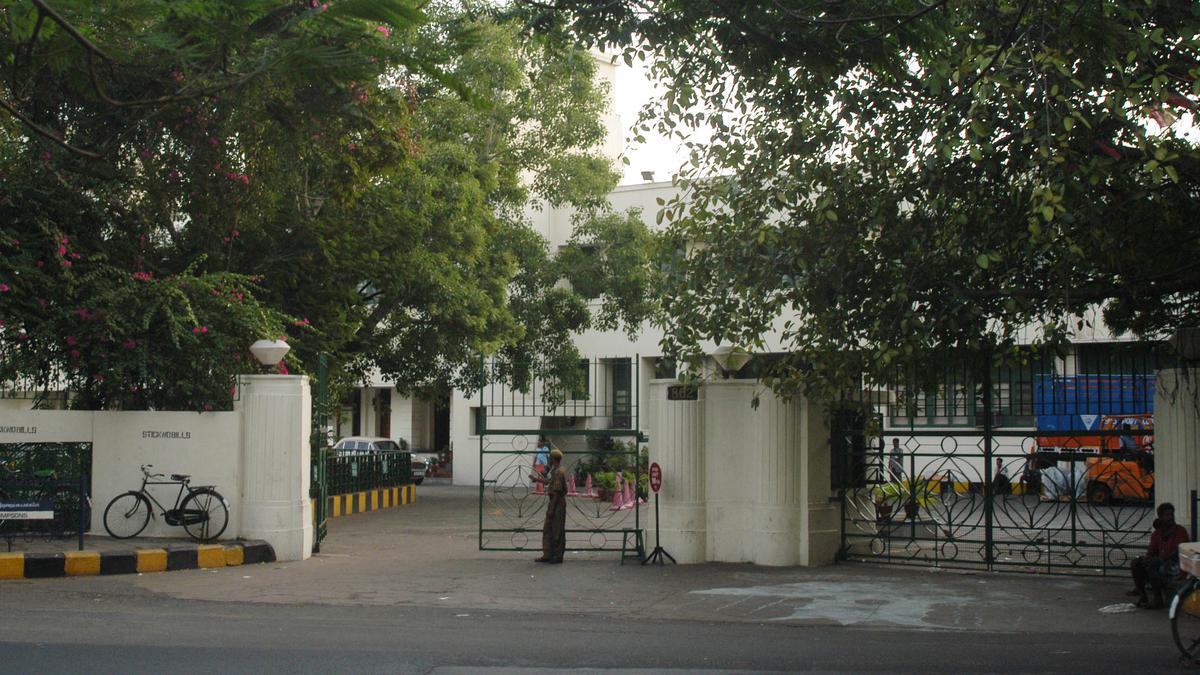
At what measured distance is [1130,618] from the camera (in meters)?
11.1

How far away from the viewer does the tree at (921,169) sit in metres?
10.2

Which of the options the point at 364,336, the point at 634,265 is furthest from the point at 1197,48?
the point at 634,265

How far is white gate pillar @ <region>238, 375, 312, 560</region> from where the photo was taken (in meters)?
15.8

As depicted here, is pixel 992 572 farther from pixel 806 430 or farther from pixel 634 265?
pixel 634 265

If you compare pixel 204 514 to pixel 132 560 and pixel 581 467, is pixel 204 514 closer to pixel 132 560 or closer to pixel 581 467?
pixel 132 560

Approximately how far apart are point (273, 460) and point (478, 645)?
7439mm

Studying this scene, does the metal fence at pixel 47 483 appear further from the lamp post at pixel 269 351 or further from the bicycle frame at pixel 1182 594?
the bicycle frame at pixel 1182 594

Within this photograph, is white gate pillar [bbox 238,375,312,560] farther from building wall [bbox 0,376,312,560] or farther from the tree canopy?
the tree canopy

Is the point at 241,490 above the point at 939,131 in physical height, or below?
below

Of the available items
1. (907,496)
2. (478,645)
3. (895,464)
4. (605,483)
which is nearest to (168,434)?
(478,645)

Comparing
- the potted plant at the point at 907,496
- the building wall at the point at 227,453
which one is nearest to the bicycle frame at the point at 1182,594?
the potted plant at the point at 907,496

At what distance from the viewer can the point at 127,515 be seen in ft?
52.0

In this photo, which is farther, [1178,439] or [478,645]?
[1178,439]

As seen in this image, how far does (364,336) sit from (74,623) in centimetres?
1613
